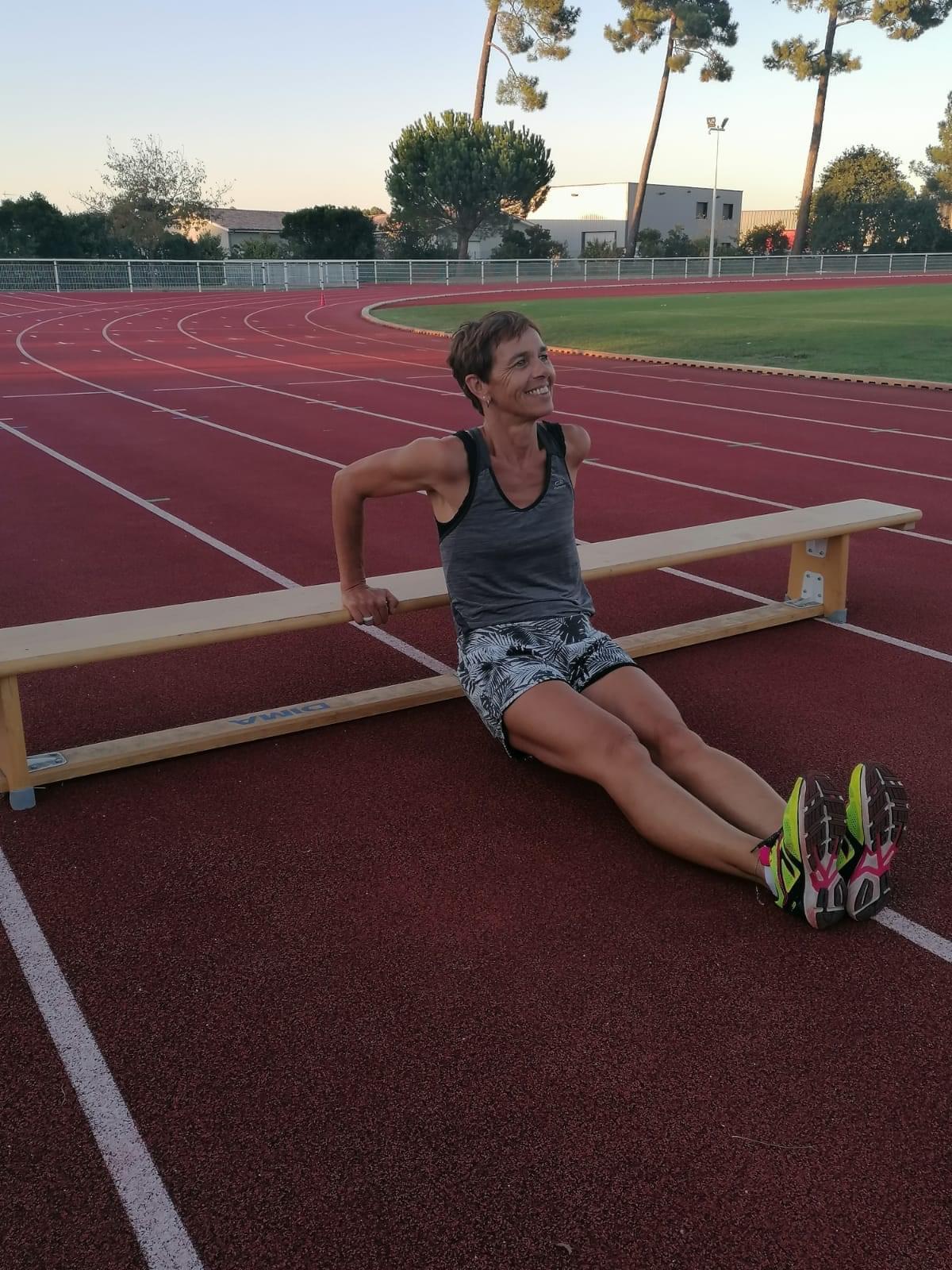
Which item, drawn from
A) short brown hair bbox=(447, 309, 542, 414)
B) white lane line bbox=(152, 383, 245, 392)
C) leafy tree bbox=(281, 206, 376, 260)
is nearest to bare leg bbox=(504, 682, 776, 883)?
short brown hair bbox=(447, 309, 542, 414)

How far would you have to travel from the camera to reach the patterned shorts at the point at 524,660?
376 centimetres

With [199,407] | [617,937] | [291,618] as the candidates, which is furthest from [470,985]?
[199,407]

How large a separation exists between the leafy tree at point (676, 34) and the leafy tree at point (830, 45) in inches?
120

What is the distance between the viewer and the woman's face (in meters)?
3.68

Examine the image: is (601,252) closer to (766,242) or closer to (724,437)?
(766,242)

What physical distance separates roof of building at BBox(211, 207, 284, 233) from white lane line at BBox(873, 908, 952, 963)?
82.9 metres

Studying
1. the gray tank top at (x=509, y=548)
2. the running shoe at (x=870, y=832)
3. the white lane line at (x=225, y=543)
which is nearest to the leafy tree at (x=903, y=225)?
the white lane line at (x=225, y=543)

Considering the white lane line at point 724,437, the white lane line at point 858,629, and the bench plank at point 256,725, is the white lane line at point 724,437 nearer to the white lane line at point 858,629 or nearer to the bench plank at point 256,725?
the white lane line at point 858,629

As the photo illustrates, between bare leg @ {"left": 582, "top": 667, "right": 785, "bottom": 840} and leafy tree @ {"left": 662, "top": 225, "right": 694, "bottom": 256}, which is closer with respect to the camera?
bare leg @ {"left": 582, "top": 667, "right": 785, "bottom": 840}

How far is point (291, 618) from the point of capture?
165 inches

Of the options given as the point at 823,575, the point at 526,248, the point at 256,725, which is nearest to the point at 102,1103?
the point at 256,725

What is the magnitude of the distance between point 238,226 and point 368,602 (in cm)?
8773

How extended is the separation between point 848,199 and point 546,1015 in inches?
2951

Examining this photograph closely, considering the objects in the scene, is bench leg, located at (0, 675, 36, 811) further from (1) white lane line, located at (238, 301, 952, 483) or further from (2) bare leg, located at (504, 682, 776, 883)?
(1) white lane line, located at (238, 301, 952, 483)
